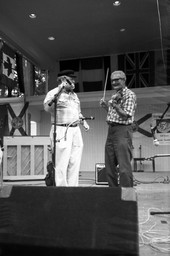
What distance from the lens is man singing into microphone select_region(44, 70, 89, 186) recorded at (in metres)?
2.69

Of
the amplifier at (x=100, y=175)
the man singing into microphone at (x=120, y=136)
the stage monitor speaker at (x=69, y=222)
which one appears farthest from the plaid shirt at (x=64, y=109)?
the amplifier at (x=100, y=175)

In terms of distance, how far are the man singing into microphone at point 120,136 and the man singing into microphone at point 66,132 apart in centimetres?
35

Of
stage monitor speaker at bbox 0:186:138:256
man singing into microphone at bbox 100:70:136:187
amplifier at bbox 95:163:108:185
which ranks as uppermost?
man singing into microphone at bbox 100:70:136:187

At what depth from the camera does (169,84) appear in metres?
2.82

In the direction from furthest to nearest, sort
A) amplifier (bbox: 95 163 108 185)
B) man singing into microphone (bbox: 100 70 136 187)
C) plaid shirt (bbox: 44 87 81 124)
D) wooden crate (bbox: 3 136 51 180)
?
wooden crate (bbox: 3 136 51 180) → amplifier (bbox: 95 163 108 185) → plaid shirt (bbox: 44 87 81 124) → man singing into microphone (bbox: 100 70 136 187)

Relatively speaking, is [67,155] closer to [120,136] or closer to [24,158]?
[120,136]

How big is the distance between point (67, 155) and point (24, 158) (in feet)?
9.23

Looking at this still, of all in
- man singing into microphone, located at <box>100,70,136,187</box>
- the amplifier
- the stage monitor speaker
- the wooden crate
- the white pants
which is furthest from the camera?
the wooden crate

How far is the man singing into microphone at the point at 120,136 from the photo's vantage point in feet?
8.39

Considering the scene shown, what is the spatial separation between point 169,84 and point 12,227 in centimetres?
224

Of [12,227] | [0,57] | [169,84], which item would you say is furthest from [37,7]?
[12,227]

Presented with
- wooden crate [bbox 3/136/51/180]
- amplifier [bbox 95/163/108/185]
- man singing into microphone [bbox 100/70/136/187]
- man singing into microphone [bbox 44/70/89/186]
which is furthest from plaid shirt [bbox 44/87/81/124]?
wooden crate [bbox 3/136/51/180]

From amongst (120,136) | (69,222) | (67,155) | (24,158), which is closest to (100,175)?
(24,158)

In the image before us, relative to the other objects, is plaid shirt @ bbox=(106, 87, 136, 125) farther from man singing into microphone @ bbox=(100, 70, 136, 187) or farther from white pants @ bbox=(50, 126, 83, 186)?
white pants @ bbox=(50, 126, 83, 186)
